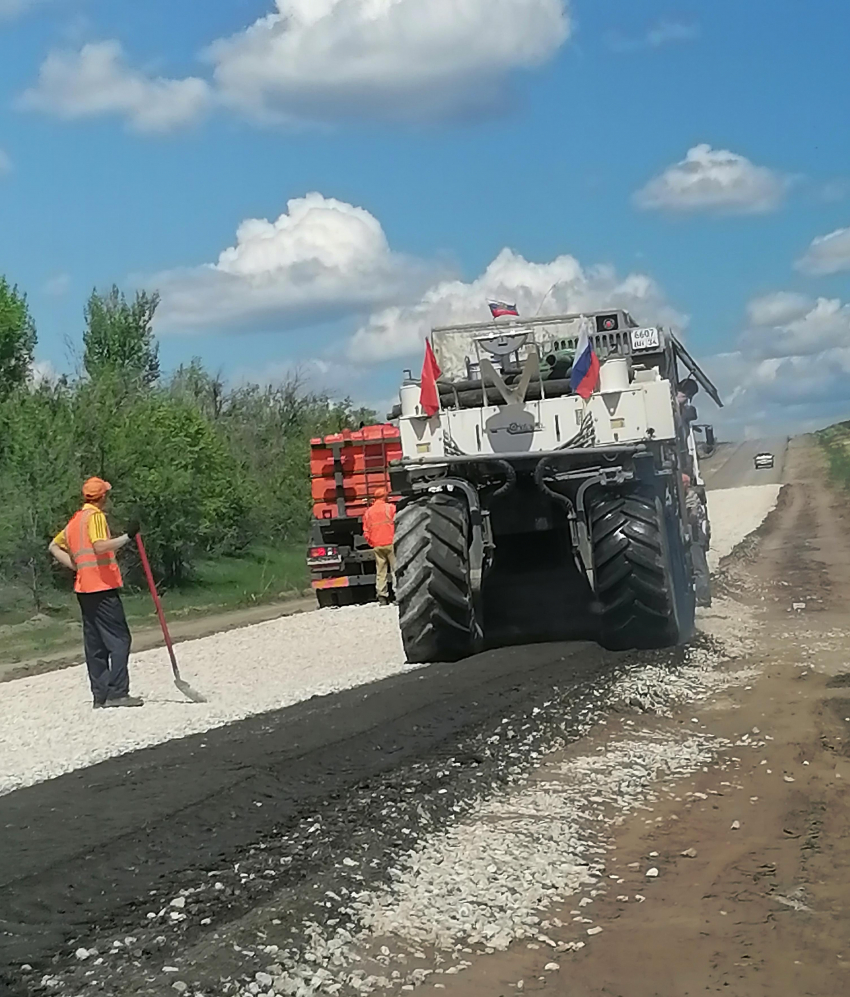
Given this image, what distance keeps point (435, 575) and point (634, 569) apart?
1.78 m

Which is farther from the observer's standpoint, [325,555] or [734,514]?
[734,514]

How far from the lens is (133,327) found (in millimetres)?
48531

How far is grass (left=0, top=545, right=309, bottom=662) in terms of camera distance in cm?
2208

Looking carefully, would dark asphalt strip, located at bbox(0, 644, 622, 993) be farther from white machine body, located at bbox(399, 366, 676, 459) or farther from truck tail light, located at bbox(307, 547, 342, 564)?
truck tail light, located at bbox(307, 547, 342, 564)

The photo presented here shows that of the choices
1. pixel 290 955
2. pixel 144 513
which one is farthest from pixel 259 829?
pixel 144 513

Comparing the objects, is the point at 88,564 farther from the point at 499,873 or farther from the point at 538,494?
the point at 499,873

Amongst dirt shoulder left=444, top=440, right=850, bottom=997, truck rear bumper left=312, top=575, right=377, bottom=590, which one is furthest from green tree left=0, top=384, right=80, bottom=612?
dirt shoulder left=444, top=440, right=850, bottom=997

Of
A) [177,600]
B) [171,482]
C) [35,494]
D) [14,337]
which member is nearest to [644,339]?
[35,494]

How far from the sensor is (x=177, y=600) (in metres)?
28.4

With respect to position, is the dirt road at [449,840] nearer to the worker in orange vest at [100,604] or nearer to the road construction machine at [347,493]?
the worker in orange vest at [100,604]

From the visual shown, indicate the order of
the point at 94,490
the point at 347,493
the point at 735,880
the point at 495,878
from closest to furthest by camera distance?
the point at 735,880 → the point at 495,878 → the point at 94,490 → the point at 347,493

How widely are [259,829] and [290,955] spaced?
1676 millimetres

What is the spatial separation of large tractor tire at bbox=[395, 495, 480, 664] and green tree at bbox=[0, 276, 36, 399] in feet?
116

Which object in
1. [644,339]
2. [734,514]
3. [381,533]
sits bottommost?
[734,514]
